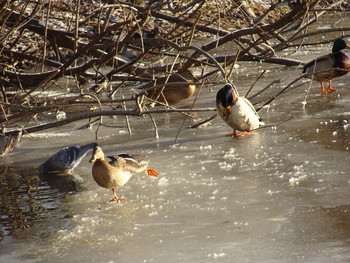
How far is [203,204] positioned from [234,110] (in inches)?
78.7

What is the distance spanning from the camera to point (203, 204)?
4344 mm

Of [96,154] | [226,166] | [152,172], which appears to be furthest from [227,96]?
[96,154]

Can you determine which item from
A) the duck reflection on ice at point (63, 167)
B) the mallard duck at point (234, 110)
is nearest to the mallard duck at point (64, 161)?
the duck reflection on ice at point (63, 167)

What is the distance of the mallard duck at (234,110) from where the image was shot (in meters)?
6.13

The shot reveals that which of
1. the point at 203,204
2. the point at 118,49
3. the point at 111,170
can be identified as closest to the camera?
the point at 203,204

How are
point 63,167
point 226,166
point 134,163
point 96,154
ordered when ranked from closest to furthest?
1. point 96,154
2. point 134,163
3. point 226,166
4. point 63,167

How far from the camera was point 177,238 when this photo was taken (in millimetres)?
3756

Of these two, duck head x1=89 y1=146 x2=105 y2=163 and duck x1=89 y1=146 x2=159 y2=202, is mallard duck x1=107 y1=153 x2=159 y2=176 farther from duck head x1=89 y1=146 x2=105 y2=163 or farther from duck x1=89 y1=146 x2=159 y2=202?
duck head x1=89 y1=146 x2=105 y2=163

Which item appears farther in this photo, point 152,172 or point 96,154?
point 152,172

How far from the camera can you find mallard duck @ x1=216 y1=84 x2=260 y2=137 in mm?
6133

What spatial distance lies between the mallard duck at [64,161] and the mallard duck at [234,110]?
1.42 meters

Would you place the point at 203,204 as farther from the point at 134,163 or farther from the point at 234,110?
the point at 234,110

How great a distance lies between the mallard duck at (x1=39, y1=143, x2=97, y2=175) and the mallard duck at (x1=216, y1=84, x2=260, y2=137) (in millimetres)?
1420

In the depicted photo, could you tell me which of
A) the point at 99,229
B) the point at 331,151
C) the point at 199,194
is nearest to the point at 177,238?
the point at 99,229
